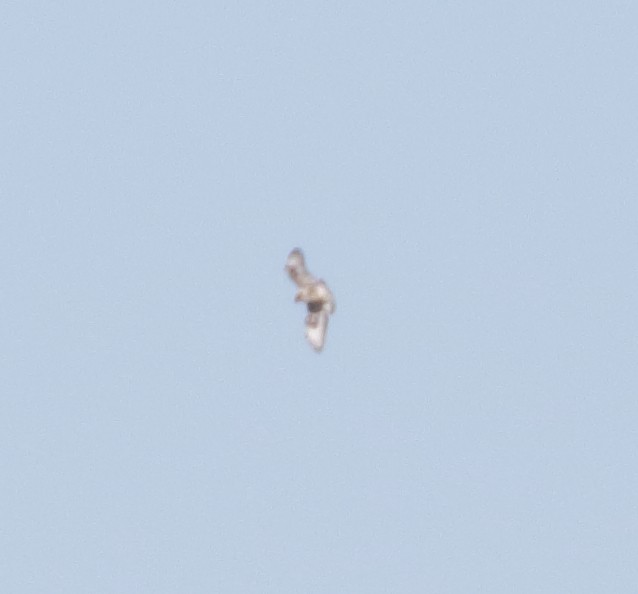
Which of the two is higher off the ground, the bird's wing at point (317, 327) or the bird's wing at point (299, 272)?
the bird's wing at point (299, 272)

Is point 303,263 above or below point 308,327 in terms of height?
above

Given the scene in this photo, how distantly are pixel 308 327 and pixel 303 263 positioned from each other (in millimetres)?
2669

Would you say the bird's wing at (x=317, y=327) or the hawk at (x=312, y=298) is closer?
the hawk at (x=312, y=298)

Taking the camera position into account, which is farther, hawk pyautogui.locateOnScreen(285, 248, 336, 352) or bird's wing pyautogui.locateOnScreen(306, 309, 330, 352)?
bird's wing pyautogui.locateOnScreen(306, 309, 330, 352)

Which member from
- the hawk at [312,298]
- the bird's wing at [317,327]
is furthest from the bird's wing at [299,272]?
the bird's wing at [317,327]

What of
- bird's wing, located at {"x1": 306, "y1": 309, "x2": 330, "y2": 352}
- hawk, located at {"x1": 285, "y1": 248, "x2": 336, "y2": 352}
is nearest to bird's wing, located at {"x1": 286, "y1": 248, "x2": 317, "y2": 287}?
hawk, located at {"x1": 285, "y1": 248, "x2": 336, "y2": 352}

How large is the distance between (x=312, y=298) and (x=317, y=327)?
150 cm

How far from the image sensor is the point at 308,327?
30.4 meters

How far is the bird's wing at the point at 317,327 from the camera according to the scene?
30016 millimetres

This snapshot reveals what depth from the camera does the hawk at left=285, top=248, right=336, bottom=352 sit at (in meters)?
29.4

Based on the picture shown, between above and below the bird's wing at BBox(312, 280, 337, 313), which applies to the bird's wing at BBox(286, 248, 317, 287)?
above

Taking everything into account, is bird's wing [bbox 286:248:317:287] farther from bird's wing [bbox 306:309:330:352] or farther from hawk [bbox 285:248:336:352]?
bird's wing [bbox 306:309:330:352]

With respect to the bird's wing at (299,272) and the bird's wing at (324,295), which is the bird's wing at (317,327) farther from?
the bird's wing at (299,272)

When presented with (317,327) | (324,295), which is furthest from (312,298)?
(317,327)
